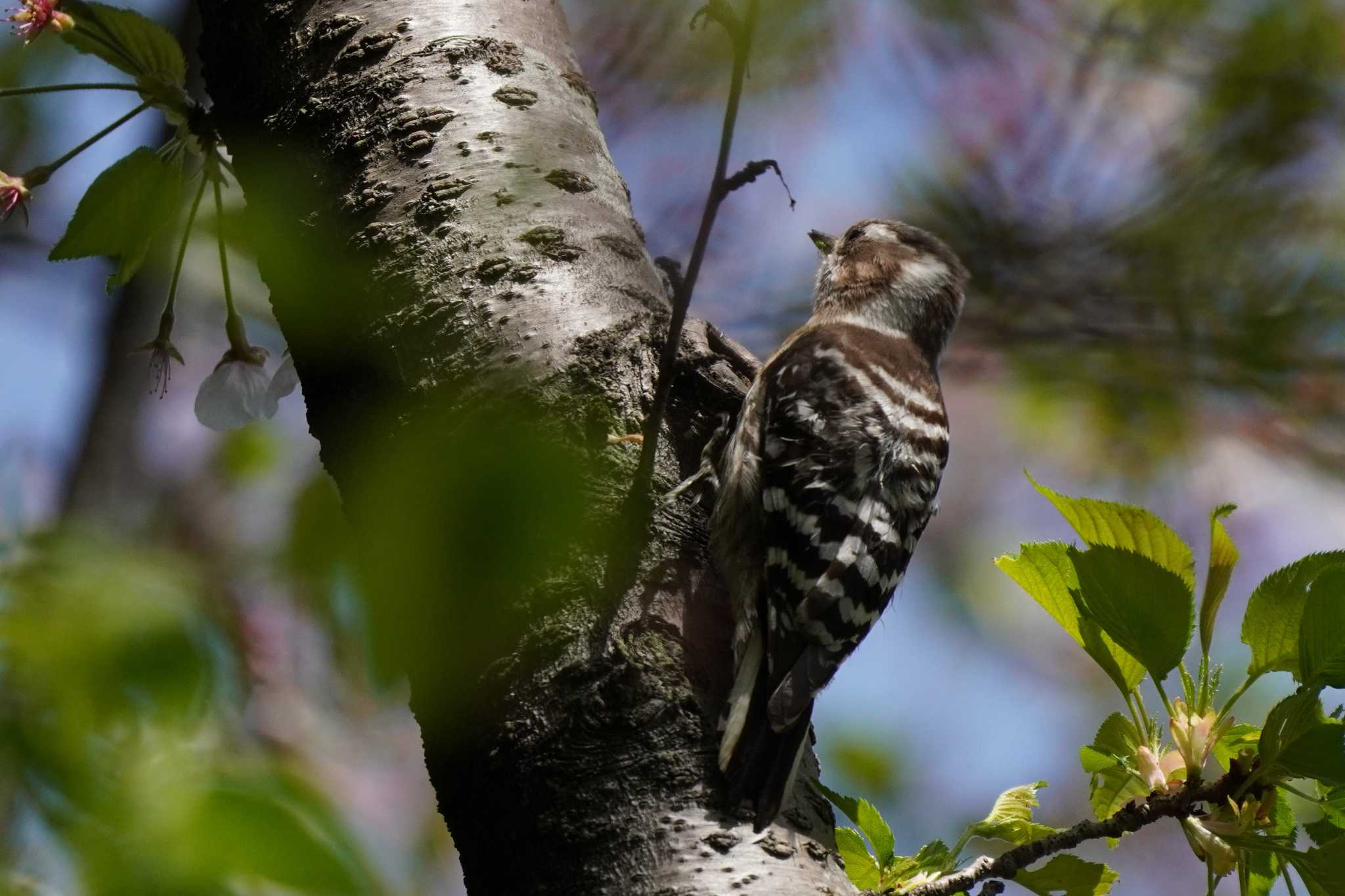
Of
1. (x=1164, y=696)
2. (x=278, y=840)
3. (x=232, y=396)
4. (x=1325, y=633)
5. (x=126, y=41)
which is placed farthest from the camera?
(x=232, y=396)

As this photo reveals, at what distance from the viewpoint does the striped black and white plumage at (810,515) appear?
1787mm

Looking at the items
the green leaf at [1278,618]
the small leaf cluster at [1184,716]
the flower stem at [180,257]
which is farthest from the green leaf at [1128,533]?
the flower stem at [180,257]

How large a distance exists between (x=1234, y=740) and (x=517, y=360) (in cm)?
109

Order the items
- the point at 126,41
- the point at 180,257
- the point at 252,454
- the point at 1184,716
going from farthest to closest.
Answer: the point at 252,454 → the point at 180,257 → the point at 126,41 → the point at 1184,716

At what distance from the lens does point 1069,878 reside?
5.22 ft

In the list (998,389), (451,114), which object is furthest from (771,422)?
(998,389)

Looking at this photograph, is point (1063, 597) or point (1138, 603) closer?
point (1138, 603)

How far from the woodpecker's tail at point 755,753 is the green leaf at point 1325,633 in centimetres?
64

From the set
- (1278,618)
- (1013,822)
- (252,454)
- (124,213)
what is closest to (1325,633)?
(1278,618)

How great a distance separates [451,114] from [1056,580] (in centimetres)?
117

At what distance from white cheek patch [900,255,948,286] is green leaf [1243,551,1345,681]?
220 cm

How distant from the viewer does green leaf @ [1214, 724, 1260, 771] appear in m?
1.60

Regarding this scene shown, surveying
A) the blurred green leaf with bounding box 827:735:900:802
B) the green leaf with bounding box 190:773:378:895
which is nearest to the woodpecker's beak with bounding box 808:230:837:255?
the blurred green leaf with bounding box 827:735:900:802

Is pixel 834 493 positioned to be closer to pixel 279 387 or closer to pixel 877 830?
pixel 877 830
